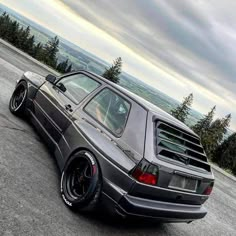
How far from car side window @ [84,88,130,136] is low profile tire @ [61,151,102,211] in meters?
0.50

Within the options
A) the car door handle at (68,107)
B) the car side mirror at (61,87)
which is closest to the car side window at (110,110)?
the car door handle at (68,107)

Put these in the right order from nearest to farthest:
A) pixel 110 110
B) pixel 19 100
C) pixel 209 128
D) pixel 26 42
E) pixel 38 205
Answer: pixel 38 205 → pixel 110 110 → pixel 19 100 → pixel 209 128 → pixel 26 42

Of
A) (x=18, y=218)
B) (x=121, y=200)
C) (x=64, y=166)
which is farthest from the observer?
(x=64, y=166)

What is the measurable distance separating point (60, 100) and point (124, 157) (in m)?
2.12

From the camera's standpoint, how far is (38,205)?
13.0 feet

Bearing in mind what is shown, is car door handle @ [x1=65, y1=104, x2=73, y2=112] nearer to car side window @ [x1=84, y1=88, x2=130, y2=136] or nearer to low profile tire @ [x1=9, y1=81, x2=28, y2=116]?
car side window @ [x1=84, y1=88, x2=130, y2=136]

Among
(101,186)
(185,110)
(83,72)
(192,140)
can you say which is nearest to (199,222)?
(192,140)

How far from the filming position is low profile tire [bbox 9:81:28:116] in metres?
6.82

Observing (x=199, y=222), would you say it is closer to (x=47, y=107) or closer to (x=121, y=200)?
(x=121, y=200)

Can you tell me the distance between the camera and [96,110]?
4906 millimetres

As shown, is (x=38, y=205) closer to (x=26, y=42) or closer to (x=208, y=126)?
(x=208, y=126)

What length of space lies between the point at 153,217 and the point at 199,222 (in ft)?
7.82

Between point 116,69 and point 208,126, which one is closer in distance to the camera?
point 208,126

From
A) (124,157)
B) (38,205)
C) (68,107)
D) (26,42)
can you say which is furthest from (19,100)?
(26,42)
